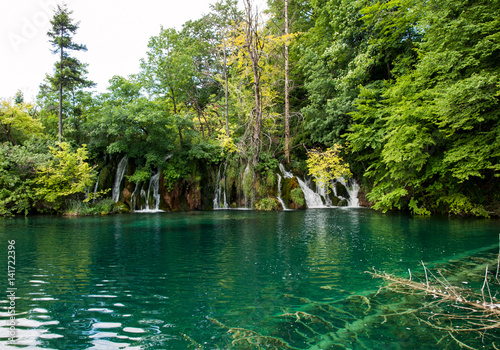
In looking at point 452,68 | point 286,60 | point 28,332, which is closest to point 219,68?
point 286,60

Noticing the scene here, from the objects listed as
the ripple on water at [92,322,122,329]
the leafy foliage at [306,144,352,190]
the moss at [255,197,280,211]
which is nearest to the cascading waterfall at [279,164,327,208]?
the leafy foliage at [306,144,352,190]

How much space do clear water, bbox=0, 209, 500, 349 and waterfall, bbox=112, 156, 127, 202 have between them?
10.6 meters

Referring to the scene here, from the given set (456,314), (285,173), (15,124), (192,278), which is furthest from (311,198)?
(15,124)

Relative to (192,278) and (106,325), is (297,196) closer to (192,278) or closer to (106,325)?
(192,278)

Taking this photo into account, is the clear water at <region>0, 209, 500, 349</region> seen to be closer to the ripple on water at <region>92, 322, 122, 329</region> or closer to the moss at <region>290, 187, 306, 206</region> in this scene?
the ripple on water at <region>92, 322, 122, 329</region>

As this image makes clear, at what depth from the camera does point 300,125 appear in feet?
82.5

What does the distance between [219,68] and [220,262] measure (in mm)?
29300

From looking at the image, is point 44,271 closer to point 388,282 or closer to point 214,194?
point 388,282

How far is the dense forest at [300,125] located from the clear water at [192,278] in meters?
4.38

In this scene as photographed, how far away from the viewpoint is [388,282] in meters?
4.81

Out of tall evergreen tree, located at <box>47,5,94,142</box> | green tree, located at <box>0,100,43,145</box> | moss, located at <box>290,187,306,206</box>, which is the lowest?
moss, located at <box>290,187,306,206</box>

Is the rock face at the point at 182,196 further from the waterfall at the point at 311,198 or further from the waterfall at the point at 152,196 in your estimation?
the waterfall at the point at 311,198

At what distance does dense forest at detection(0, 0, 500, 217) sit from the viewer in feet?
39.2

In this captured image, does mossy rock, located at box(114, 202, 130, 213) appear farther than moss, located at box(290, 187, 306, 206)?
No
